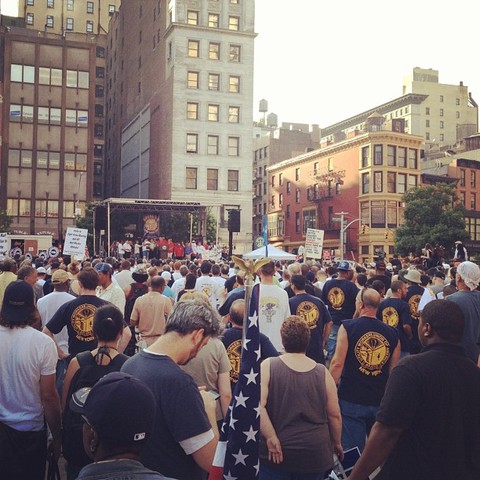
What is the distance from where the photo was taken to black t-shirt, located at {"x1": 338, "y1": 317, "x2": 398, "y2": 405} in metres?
5.93

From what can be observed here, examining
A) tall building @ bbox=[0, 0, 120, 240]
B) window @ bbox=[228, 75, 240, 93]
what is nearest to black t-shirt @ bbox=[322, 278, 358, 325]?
window @ bbox=[228, 75, 240, 93]

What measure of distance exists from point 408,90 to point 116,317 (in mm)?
112887

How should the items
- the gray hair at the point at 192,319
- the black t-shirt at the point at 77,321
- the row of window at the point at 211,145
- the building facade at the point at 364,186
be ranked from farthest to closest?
the building facade at the point at 364,186 → the row of window at the point at 211,145 → the black t-shirt at the point at 77,321 → the gray hair at the point at 192,319

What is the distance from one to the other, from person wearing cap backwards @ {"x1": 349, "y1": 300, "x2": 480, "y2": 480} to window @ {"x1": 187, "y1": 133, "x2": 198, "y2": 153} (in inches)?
2141

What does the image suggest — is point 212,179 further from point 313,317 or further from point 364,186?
point 313,317

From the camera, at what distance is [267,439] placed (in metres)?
4.55

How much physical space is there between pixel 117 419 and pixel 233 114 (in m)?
57.1

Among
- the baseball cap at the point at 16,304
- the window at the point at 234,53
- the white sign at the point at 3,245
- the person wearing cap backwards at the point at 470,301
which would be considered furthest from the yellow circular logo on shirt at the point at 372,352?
the window at the point at 234,53

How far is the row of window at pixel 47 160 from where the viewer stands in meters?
57.8

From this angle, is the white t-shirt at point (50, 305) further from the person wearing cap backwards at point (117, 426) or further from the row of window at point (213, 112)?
the row of window at point (213, 112)

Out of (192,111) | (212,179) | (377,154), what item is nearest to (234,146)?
(212,179)

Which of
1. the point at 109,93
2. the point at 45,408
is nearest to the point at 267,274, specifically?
the point at 45,408

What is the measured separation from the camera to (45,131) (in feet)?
194

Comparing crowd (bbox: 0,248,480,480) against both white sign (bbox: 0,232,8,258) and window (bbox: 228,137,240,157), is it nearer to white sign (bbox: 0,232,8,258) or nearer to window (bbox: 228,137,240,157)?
white sign (bbox: 0,232,8,258)
